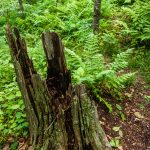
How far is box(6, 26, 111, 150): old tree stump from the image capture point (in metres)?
3.50

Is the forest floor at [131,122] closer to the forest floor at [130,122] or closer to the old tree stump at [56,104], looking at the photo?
the forest floor at [130,122]

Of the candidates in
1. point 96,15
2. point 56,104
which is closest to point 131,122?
point 56,104

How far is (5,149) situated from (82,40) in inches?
159

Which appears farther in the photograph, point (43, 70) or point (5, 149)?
point (43, 70)

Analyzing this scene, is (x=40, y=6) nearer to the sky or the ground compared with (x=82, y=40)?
nearer to the sky

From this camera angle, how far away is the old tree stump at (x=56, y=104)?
11.5ft

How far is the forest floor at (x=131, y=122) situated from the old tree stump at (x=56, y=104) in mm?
1150

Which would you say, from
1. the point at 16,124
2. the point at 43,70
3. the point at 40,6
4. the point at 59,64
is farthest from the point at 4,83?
the point at 40,6

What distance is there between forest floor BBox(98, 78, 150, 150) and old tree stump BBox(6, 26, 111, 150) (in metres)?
1.15

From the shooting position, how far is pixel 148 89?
6207 mm

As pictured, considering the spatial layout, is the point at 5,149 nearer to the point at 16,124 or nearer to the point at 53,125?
the point at 16,124

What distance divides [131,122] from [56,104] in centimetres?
216

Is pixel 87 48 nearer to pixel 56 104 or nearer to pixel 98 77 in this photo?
pixel 98 77

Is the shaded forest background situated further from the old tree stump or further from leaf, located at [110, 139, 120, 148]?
the old tree stump
